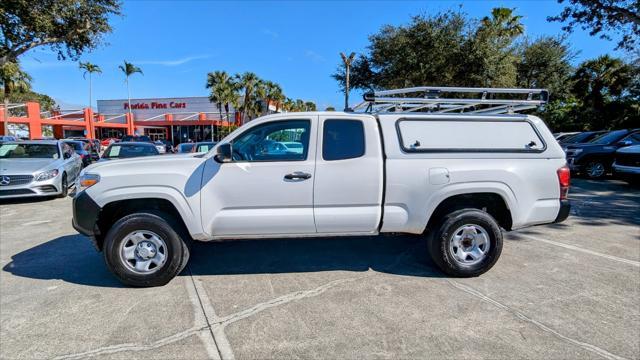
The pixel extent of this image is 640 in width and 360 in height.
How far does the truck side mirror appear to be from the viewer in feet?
11.9

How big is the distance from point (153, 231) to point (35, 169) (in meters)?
6.80

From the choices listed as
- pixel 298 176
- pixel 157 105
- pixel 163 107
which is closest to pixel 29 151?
pixel 298 176

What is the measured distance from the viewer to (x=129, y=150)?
9961mm

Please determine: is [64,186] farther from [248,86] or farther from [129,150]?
[248,86]

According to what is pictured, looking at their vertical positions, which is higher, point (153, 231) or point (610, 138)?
point (610, 138)

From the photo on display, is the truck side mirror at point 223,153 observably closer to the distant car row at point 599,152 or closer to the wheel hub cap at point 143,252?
the wheel hub cap at point 143,252

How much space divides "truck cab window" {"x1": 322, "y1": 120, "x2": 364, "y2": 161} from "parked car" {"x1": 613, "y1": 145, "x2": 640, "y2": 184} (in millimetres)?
9762

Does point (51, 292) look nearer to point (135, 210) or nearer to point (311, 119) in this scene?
point (135, 210)

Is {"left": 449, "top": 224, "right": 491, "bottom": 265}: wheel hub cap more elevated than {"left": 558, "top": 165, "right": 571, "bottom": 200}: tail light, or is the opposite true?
{"left": 558, "top": 165, "right": 571, "bottom": 200}: tail light

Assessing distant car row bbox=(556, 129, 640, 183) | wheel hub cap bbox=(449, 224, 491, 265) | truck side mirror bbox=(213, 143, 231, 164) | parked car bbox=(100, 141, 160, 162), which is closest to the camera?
truck side mirror bbox=(213, 143, 231, 164)

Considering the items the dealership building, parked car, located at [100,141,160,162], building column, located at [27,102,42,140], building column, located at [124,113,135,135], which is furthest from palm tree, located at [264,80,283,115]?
parked car, located at [100,141,160,162]

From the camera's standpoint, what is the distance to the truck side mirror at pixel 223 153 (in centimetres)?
362

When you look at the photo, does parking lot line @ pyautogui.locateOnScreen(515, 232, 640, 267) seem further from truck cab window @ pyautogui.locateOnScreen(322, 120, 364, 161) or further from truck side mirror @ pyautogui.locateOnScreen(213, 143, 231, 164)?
truck side mirror @ pyautogui.locateOnScreen(213, 143, 231, 164)

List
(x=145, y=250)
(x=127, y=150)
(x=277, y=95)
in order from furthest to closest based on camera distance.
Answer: (x=277, y=95) < (x=127, y=150) < (x=145, y=250)
